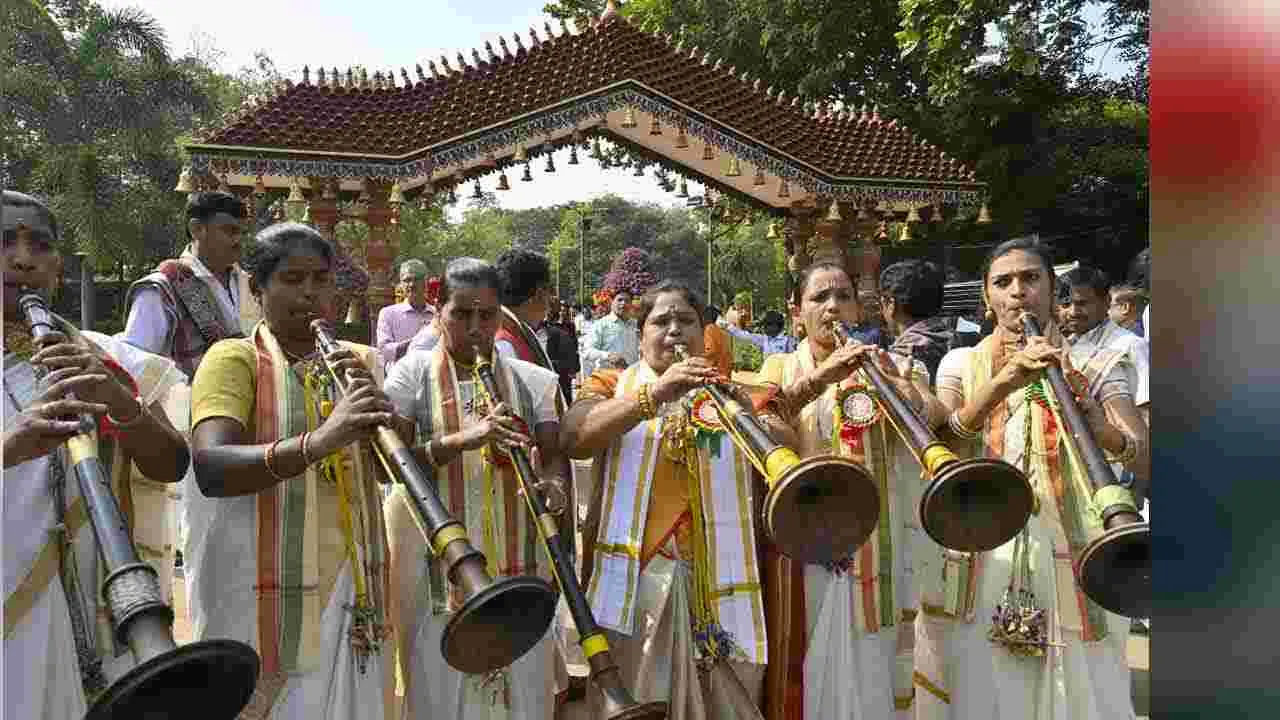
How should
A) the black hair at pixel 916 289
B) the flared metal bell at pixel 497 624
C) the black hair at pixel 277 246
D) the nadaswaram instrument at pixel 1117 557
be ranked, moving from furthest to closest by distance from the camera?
the black hair at pixel 916 289 < the black hair at pixel 277 246 < the nadaswaram instrument at pixel 1117 557 < the flared metal bell at pixel 497 624

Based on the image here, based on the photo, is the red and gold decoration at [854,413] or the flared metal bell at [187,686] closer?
the flared metal bell at [187,686]

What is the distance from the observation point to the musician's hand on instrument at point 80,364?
7.61 ft

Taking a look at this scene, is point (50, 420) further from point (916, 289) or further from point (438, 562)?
point (916, 289)

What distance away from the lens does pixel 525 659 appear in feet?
11.5

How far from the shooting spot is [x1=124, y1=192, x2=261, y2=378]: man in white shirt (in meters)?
4.17

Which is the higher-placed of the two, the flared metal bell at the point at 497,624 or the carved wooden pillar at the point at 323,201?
the carved wooden pillar at the point at 323,201

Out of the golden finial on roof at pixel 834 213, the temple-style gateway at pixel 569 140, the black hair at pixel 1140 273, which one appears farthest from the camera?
the golden finial on roof at pixel 834 213

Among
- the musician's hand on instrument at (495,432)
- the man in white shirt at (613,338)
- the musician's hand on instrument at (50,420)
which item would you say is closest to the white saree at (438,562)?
the musician's hand on instrument at (495,432)

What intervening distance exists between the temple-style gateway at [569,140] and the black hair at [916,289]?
639 cm

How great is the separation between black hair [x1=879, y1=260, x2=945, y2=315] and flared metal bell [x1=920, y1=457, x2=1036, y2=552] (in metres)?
1.46

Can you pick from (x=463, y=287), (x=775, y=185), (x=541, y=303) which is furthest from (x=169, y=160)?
(x=463, y=287)

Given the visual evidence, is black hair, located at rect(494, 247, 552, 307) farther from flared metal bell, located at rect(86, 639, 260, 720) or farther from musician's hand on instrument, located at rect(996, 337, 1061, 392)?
flared metal bell, located at rect(86, 639, 260, 720)

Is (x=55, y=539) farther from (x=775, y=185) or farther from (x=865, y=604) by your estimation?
(x=775, y=185)

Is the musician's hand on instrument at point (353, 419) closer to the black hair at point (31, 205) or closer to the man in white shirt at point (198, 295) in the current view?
the black hair at point (31, 205)
